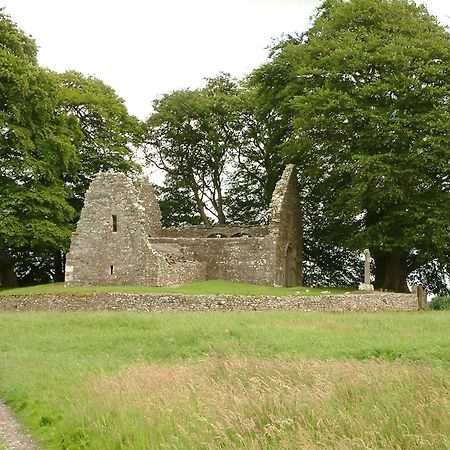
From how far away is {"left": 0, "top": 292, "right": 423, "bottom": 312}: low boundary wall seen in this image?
25.0 m

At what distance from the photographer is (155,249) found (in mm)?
31156

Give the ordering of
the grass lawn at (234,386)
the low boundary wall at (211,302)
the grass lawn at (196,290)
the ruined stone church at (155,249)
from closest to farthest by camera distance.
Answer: the grass lawn at (234,386) < the low boundary wall at (211,302) < the grass lawn at (196,290) < the ruined stone church at (155,249)

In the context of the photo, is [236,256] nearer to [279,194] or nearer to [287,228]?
[287,228]

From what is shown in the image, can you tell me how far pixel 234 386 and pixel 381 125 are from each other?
77.0 ft

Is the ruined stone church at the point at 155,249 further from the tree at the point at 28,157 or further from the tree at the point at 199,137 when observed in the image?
the tree at the point at 199,137

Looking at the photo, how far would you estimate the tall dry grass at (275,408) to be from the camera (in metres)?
7.10

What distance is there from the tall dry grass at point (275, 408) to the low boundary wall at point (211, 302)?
536 inches

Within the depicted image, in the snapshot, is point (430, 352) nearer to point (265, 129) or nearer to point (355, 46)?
point (355, 46)

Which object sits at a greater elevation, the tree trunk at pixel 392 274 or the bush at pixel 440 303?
the tree trunk at pixel 392 274

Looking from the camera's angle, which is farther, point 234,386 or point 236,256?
point 236,256

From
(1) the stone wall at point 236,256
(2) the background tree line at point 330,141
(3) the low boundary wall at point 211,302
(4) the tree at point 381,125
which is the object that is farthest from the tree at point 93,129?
(3) the low boundary wall at point 211,302

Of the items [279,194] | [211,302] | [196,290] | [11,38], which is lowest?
[211,302]

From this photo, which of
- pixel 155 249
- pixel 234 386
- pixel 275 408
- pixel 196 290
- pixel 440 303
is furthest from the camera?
pixel 155 249

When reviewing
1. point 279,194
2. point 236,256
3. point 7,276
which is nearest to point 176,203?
point 279,194
